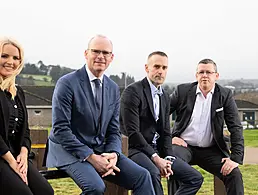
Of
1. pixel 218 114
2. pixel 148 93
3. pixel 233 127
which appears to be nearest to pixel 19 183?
pixel 148 93

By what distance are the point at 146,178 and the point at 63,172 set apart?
2.33 feet

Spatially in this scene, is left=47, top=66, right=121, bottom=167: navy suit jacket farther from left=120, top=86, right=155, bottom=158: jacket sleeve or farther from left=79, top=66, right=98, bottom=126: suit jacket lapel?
left=120, top=86, right=155, bottom=158: jacket sleeve

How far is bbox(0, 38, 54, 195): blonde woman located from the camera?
11.9ft

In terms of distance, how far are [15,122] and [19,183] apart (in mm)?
527

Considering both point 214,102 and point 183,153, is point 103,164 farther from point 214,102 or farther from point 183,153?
point 214,102

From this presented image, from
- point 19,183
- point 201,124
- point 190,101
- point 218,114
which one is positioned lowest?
point 19,183

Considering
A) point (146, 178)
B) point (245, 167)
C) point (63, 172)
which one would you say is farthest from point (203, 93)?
point (245, 167)

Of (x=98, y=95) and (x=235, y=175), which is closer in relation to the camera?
(x=98, y=95)

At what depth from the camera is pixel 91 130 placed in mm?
4238

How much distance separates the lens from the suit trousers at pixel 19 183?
11.7ft

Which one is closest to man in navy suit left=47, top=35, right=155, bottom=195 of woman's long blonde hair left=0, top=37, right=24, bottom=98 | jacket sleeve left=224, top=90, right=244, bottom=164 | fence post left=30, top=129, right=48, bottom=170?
fence post left=30, top=129, right=48, bottom=170

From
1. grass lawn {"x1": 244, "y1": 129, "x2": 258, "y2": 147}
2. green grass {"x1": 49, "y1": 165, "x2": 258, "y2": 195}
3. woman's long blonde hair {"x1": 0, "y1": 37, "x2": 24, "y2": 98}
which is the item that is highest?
woman's long blonde hair {"x1": 0, "y1": 37, "x2": 24, "y2": 98}

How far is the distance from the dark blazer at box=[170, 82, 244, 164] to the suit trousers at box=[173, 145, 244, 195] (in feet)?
0.37

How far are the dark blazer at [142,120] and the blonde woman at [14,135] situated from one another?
1103 mm
